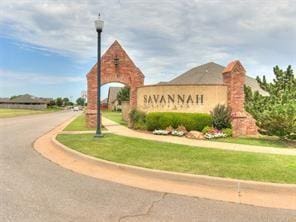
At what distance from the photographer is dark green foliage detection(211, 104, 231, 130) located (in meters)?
17.4

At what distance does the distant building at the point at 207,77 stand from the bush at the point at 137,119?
6.64 m

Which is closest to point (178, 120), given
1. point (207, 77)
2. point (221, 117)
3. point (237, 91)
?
point (221, 117)

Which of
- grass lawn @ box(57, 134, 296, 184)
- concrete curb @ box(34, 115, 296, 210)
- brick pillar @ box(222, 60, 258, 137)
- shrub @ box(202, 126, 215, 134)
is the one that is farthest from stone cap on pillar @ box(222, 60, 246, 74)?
concrete curb @ box(34, 115, 296, 210)

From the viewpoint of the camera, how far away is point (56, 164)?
33.5 feet

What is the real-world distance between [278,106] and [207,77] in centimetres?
1456

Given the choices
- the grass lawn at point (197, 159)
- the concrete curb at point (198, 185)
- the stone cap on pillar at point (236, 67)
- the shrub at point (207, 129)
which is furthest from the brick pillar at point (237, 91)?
the concrete curb at point (198, 185)

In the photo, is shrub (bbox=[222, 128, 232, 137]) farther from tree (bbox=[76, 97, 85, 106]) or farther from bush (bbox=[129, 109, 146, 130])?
tree (bbox=[76, 97, 85, 106])

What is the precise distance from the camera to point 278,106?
1420cm

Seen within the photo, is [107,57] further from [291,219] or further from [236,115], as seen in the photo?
[291,219]

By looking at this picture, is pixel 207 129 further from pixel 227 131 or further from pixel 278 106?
pixel 278 106

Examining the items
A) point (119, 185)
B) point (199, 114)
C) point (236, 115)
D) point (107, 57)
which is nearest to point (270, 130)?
point (236, 115)

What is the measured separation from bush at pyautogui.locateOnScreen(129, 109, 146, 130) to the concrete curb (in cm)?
1047

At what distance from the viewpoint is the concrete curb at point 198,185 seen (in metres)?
6.86

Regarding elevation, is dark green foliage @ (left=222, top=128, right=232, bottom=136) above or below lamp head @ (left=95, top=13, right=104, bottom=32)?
below
